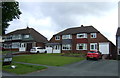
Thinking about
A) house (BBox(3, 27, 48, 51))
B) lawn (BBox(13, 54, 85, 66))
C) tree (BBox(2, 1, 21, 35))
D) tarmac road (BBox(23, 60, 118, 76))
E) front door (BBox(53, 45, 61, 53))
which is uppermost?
tree (BBox(2, 1, 21, 35))

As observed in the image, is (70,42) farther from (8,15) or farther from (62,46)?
(8,15)

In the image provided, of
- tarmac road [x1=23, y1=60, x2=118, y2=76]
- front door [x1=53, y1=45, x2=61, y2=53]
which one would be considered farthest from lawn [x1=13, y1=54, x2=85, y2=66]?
front door [x1=53, y1=45, x2=61, y2=53]

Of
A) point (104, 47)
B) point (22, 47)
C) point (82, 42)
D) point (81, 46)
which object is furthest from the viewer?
point (22, 47)

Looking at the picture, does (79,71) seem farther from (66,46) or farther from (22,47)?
(22,47)

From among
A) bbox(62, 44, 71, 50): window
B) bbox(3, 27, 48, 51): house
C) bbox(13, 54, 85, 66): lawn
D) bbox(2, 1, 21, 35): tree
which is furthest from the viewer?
bbox(3, 27, 48, 51): house

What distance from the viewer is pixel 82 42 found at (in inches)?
1305

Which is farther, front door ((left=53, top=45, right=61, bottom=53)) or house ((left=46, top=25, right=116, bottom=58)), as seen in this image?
front door ((left=53, top=45, right=61, bottom=53))

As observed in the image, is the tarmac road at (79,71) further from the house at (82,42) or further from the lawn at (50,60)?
the house at (82,42)

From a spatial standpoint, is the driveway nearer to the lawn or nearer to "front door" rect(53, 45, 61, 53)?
the lawn

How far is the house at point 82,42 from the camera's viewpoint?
29909 mm

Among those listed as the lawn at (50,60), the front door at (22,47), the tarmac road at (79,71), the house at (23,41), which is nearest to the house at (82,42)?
the house at (23,41)

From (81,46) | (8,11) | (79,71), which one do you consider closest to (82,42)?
(81,46)

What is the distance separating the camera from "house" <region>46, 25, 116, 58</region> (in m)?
29.9

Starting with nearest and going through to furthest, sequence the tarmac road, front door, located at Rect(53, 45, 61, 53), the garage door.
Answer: the tarmac road < the garage door < front door, located at Rect(53, 45, 61, 53)
